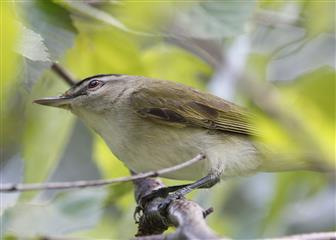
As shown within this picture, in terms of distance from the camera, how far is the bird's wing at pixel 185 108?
3418mm

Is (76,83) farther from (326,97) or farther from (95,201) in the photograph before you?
(326,97)

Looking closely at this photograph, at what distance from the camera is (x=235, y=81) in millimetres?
1409

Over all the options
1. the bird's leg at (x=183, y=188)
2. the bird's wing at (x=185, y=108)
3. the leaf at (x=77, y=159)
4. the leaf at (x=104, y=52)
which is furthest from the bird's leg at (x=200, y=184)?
the leaf at (x=77, y=159)

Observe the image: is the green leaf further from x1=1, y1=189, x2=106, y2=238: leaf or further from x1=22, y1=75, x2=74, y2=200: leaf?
x1=1, y1=189, x2=106, y2=238: leaf

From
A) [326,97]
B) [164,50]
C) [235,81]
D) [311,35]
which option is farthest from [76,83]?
[326,97]

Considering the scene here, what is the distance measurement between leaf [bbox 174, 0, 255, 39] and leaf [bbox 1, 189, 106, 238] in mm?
957

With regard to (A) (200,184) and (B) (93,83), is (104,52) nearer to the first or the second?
(B) (93,83)

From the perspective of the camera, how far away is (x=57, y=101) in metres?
3.29

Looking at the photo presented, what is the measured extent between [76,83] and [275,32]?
194 cm

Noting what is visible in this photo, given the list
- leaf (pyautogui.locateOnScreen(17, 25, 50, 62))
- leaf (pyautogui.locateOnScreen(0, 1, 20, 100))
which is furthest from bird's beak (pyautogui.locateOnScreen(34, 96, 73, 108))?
leaf (pyautogui.locateOnScreen(0, 1, 20, 100))

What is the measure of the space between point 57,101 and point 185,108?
0.61 m

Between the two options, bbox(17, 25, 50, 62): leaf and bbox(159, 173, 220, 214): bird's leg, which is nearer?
bbox(17, 25, 50, 62): leaf

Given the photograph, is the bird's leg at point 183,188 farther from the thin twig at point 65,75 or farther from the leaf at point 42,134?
the thin twig at point 65,75

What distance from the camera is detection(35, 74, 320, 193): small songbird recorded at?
323 centimetres
